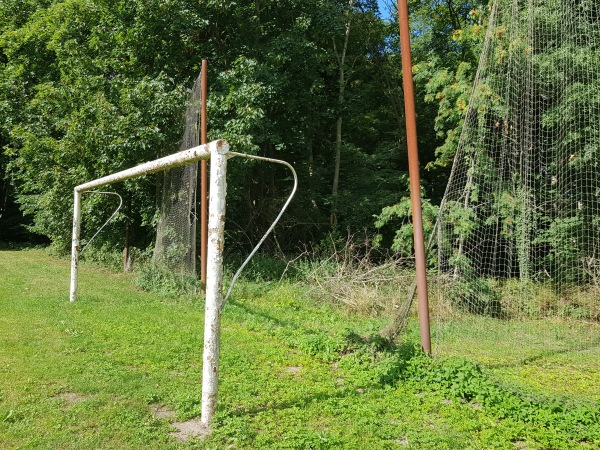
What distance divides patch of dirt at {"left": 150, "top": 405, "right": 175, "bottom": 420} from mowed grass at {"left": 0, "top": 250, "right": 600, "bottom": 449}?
0.08ft

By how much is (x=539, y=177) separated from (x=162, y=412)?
7891 millimetres

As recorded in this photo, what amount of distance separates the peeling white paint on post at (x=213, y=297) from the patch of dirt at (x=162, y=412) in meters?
0.30

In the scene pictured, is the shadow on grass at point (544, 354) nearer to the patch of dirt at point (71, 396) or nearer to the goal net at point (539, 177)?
the goal net at point (539, 177)

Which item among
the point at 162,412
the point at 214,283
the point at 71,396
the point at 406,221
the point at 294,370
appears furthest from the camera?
the point at 406,221

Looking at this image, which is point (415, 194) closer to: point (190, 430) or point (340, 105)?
point (190, 430)

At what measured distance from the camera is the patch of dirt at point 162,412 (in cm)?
388

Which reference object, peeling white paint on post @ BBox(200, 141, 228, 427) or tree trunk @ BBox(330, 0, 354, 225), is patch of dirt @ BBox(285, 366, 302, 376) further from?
tree trunk @ BBox(330, 0, 354, 225)

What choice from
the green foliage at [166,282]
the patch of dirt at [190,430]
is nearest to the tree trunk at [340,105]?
the green foliage at [166,282]

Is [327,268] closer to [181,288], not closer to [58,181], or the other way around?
[181,288]

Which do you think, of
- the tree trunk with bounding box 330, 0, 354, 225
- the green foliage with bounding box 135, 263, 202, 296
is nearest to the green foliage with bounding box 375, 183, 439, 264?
the tree trunk with bounding box 330, 0, 354, 225

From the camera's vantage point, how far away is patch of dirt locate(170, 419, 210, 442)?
139 inches

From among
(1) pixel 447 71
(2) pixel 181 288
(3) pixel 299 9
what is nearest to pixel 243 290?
(2) pixel 181 288

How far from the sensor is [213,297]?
3832 mm

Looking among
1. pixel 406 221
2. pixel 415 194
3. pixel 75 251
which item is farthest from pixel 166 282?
pixel 406 221
